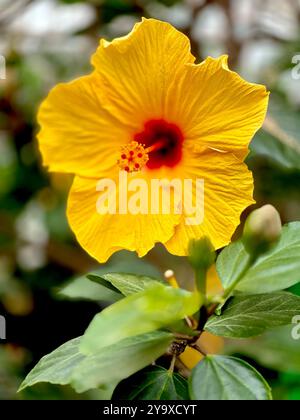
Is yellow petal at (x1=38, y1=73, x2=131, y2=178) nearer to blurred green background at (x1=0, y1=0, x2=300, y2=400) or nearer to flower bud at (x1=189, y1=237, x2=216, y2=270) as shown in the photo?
flower bud at (x1=189, y1=237, x2=216, y2=270)

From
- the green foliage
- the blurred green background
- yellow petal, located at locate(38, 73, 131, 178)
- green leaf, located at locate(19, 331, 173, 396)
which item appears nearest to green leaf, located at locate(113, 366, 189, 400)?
green leaf, located at locate(19, 331, 173, 396)

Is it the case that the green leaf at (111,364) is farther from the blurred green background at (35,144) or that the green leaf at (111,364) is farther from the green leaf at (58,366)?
the blurred green background at (35,144)

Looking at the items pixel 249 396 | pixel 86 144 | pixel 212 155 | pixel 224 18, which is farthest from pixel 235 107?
pixel 224 18

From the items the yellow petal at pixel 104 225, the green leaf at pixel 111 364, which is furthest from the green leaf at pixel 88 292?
the green leaf at pixel 111 364

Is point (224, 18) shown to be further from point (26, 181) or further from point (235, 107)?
point (235, 107)

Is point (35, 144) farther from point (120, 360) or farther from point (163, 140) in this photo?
point (120, 360)
